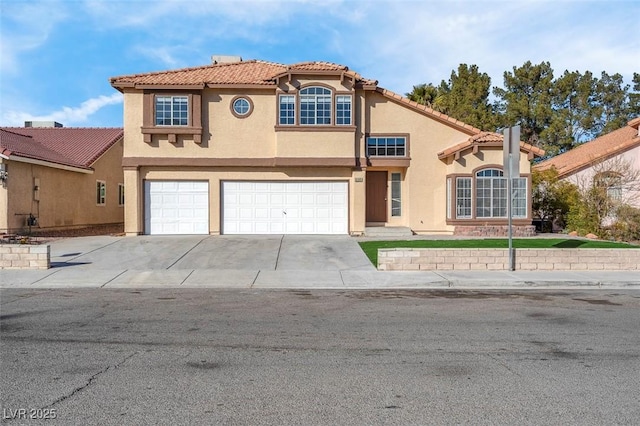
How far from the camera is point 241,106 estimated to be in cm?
2128

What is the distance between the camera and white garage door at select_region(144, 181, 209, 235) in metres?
21.3

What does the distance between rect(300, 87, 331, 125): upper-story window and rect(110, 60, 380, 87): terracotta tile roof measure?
88 centimetres

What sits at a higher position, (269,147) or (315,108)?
(315,108)

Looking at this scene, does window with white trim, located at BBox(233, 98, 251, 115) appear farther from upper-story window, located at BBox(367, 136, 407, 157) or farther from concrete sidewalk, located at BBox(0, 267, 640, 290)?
concrete sidewalk, located at BBox(0, 267, 640, 290)

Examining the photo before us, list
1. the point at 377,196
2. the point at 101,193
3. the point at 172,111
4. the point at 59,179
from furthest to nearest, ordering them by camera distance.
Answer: the point at 101,193 → the point at 59,179 → the point at 377,196 → the point at 172,111

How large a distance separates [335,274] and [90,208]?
699 inches

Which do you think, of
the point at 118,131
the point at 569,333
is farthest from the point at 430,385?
the point at 118,131

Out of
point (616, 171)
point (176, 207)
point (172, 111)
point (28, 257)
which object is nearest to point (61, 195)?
point (176, 207)

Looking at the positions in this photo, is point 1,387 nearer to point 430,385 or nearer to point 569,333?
point 430,385

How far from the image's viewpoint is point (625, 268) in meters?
13.9

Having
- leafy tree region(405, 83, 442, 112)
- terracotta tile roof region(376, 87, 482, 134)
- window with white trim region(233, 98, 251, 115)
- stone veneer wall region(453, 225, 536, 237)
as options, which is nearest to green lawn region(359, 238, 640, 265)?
stone veneer wall region(453, 225, 536, 237)

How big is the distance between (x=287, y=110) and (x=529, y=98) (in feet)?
81.9

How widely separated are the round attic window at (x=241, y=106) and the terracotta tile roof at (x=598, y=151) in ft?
49.8

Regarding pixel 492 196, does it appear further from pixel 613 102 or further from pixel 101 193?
pixel 613 102
